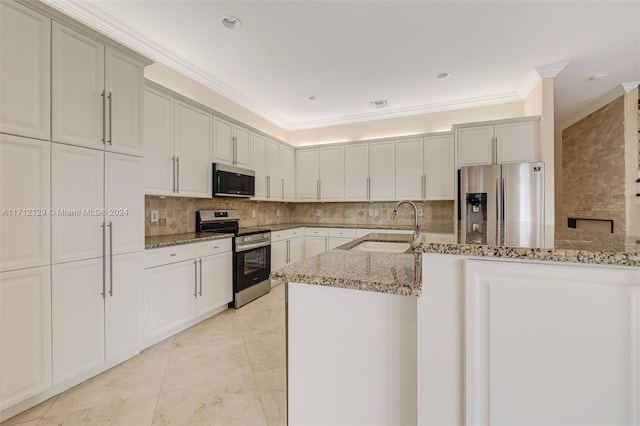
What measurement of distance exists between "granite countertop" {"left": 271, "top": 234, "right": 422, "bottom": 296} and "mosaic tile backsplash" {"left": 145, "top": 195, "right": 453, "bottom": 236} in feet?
7.60

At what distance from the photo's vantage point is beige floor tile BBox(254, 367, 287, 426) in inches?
63.6

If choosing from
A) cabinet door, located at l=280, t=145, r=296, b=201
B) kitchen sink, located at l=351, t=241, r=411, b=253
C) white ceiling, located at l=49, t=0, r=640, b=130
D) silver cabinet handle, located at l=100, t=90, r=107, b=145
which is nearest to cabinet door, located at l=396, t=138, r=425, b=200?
white ceiling, located at l=49, t=0, r=640, b=130

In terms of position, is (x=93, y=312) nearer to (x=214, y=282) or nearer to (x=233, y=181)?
(x=214, y=282)

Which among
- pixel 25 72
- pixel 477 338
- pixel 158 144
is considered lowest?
pixel 477 338

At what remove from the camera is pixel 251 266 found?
11.6ft

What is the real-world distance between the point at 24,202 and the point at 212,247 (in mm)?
1549

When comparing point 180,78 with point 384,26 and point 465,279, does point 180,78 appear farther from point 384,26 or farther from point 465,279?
point 465,279

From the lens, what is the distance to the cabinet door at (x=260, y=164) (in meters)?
4.07

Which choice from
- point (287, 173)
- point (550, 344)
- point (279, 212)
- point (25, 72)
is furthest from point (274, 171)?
point (550, 344)

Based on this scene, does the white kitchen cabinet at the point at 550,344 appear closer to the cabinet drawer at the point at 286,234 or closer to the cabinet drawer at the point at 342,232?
the cabinet drawer at the point at 286,234

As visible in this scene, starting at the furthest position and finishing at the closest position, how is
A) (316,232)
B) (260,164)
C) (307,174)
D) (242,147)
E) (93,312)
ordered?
(307,174) < (316,232) < (260,164) < (242,147) < (93,312)

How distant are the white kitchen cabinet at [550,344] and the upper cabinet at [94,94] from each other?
2375mm

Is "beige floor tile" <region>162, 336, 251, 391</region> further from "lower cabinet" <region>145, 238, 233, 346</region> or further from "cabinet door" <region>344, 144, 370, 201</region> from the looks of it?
"cabinet door" <region>344, 144, 370, 201</region>

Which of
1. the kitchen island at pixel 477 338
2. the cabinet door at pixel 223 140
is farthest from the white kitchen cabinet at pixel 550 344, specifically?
the cabinet door at pixel 223 140
